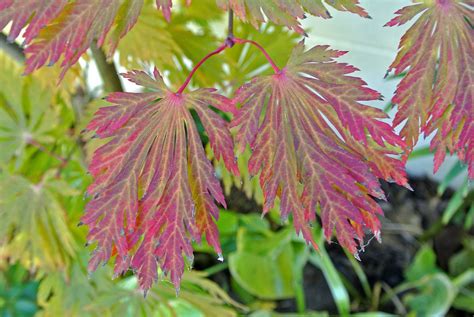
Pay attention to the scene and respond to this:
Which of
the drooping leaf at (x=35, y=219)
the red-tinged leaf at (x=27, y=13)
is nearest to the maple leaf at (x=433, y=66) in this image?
the red-tinged leaf at (x=27, y=13)

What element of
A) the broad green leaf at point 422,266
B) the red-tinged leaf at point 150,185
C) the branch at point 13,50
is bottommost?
the broad green leaf at point 422,266

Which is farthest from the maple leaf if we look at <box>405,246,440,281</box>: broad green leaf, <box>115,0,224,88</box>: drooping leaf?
<box>405,246,440,281</box>: broad green leaf

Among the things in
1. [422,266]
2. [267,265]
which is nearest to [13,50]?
[267,265]

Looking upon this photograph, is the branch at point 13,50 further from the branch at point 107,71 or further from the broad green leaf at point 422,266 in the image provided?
the broad green leaf at point 422,266

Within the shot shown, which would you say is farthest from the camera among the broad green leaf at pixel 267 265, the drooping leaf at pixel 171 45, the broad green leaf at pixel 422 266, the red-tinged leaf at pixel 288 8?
the broad green leaf at pixel 422 266

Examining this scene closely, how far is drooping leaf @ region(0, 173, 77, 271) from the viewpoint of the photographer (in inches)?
30.5

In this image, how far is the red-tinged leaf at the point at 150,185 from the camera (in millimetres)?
435

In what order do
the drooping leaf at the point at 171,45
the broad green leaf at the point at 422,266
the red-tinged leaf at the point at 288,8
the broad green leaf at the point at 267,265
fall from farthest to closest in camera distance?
the broad green leaf at the point at 422,266 < the broad green leaf at the point at 267,265 < the drooping leaf at the point at 171,45 < the red-tinged leaf at the point at 288,8

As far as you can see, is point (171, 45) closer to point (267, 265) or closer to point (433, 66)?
point (433, 66)

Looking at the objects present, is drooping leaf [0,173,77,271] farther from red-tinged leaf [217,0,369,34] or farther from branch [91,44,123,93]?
red-tinged leaf [217,0,369,34]

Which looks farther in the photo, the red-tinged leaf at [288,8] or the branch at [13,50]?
the branch at [13,50]

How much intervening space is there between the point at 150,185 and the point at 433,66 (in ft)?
0.79

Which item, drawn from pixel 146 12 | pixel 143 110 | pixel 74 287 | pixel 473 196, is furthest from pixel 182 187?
pixel 473 196

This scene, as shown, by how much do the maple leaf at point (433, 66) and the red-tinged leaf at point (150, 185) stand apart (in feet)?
0.46
